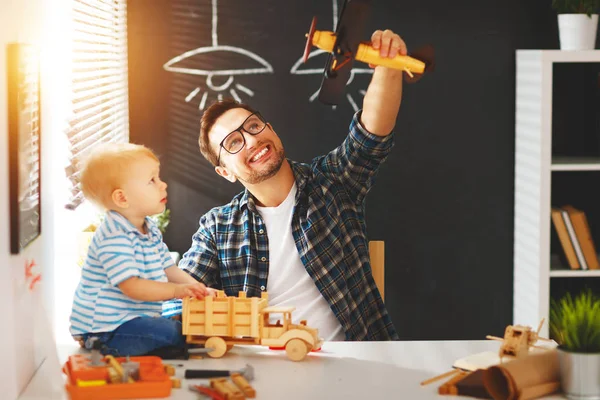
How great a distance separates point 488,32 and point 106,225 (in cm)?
230

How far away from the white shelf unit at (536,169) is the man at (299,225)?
0.99 m

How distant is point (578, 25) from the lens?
10.8 ft

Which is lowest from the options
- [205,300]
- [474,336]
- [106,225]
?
[474,336]

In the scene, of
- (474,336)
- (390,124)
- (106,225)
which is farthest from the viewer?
(474,336)

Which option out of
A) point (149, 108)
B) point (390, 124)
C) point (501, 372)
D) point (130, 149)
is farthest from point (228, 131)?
point (501, 372)

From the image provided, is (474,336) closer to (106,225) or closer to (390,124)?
(390,124)

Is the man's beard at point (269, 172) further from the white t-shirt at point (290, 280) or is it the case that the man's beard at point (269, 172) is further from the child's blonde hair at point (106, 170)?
the child's blonde hair at point (106, 170)

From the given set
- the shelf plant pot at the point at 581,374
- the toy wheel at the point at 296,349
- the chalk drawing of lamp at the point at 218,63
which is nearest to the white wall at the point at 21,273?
the toy wheel at the point at 296,349

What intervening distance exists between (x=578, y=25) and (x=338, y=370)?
2.16m

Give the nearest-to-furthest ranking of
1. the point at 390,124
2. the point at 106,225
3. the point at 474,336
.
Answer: the point at 106,225
the point at 390,124
the point at 474,336

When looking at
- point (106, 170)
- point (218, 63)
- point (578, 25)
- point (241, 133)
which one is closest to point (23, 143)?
point (106, 170)

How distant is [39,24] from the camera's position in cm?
170

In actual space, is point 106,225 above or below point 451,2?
below

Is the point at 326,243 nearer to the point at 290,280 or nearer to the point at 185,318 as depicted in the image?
the point at 290,280
